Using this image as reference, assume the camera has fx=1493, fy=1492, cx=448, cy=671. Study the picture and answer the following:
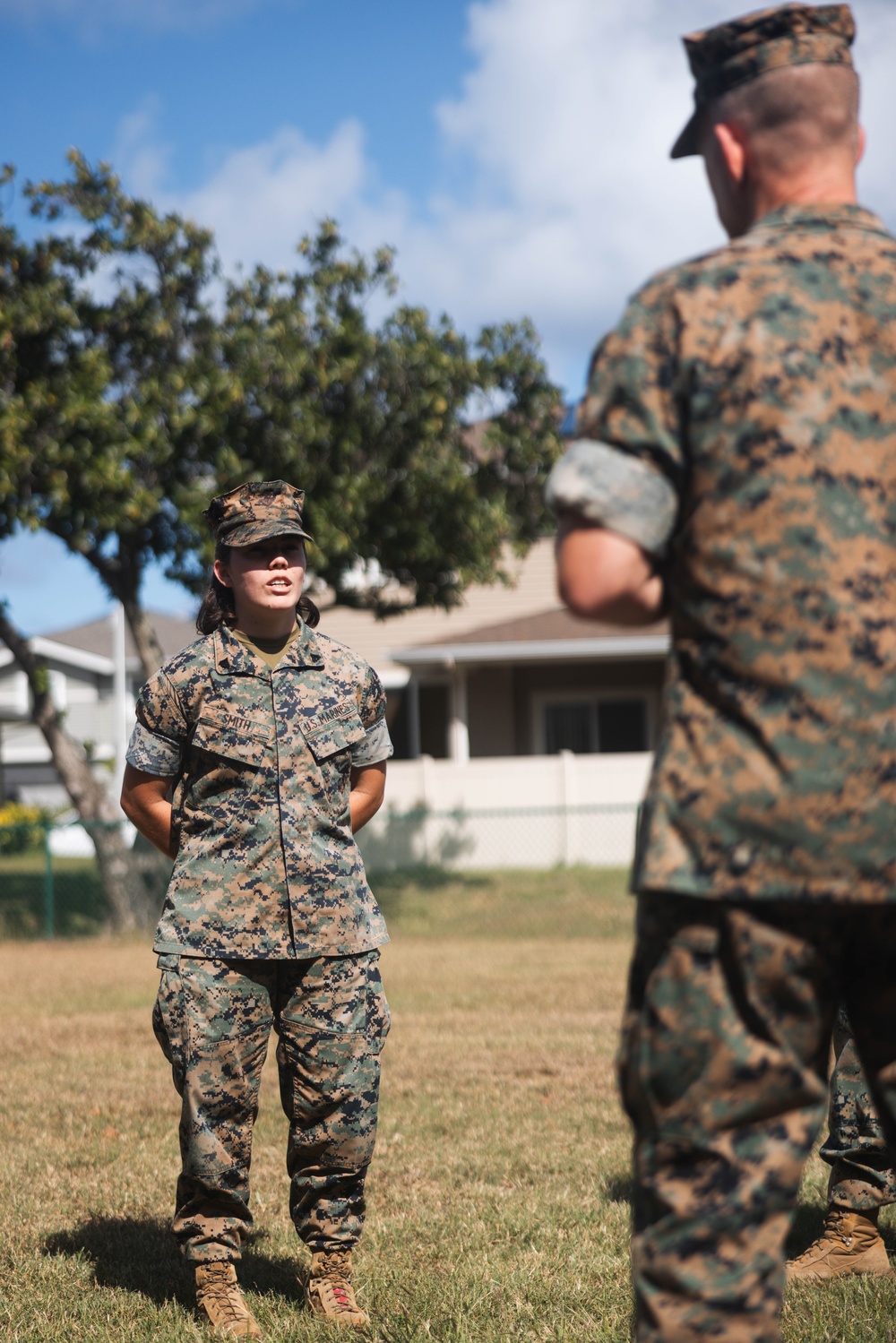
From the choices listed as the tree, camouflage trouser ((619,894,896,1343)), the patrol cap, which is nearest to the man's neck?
the patrol cap

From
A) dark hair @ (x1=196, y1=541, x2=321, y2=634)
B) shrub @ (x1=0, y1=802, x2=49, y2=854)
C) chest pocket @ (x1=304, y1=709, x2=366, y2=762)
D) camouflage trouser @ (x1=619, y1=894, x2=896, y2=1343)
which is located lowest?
shrub @ (x1=0, y1=802, x2=49, y2=854)

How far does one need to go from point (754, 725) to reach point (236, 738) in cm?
245

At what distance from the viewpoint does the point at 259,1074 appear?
Result: 4.50 meters

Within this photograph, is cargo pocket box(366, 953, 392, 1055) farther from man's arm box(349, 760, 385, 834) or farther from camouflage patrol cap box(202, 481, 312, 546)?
camouflage patrol cap box(202, 481, 312, 546)

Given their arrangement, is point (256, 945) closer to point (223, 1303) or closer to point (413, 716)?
point (223, 1303)

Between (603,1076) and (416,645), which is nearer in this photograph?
(603,1076)

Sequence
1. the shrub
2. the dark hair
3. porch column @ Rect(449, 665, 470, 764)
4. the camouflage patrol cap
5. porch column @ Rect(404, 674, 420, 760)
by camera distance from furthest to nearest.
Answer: the shrub < porch column @ Rect(404, 674, 420, 760) < porch column @ Rect(449, 665, 470, 764) < the dark hair < the camouflage patrol cap

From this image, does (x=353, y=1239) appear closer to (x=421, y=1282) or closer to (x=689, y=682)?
(x=421, y=1282)

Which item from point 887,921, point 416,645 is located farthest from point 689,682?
point 416,645

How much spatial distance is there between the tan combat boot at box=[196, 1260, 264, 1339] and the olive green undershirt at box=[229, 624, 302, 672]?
71.2 inches

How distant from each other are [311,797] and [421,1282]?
155 centimetres

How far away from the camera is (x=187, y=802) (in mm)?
4535

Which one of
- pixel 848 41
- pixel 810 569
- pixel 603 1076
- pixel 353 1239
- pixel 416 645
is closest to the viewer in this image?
pixel 810 569

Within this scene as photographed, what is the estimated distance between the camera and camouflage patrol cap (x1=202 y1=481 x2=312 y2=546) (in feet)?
15.1
